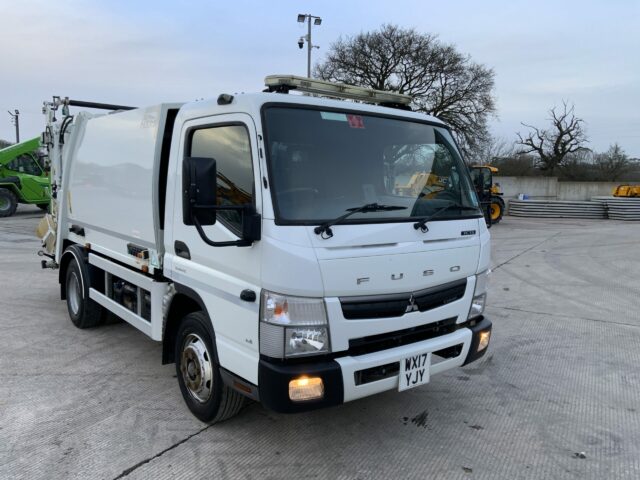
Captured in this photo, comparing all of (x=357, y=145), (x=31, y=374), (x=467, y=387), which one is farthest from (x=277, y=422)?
(x=31, y=374)

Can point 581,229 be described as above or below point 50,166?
below

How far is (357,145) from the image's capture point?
3.28m

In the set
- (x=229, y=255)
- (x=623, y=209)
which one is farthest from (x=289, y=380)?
(x=623, y=209)

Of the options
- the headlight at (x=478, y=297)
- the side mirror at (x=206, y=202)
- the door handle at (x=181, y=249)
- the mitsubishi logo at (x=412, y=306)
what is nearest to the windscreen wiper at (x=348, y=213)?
the side mirror at (x=206, y=202)

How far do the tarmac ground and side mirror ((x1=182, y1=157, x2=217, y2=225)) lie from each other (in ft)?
5.30

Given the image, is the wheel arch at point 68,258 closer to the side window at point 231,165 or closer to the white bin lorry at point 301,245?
the white bin lorry at point 301,245

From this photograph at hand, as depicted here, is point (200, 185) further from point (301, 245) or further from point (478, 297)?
point (478, 297)

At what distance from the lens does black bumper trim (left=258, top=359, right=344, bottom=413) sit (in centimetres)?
271

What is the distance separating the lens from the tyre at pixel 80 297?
5387 millimetres

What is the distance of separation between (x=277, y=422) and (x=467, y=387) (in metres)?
1.72

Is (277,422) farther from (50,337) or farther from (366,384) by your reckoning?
(50,337)

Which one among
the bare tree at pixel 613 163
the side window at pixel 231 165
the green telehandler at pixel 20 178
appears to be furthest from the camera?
the bare tree at pixel 613 163

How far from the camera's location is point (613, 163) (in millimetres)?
49969

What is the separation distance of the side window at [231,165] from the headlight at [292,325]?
535 millimetres
